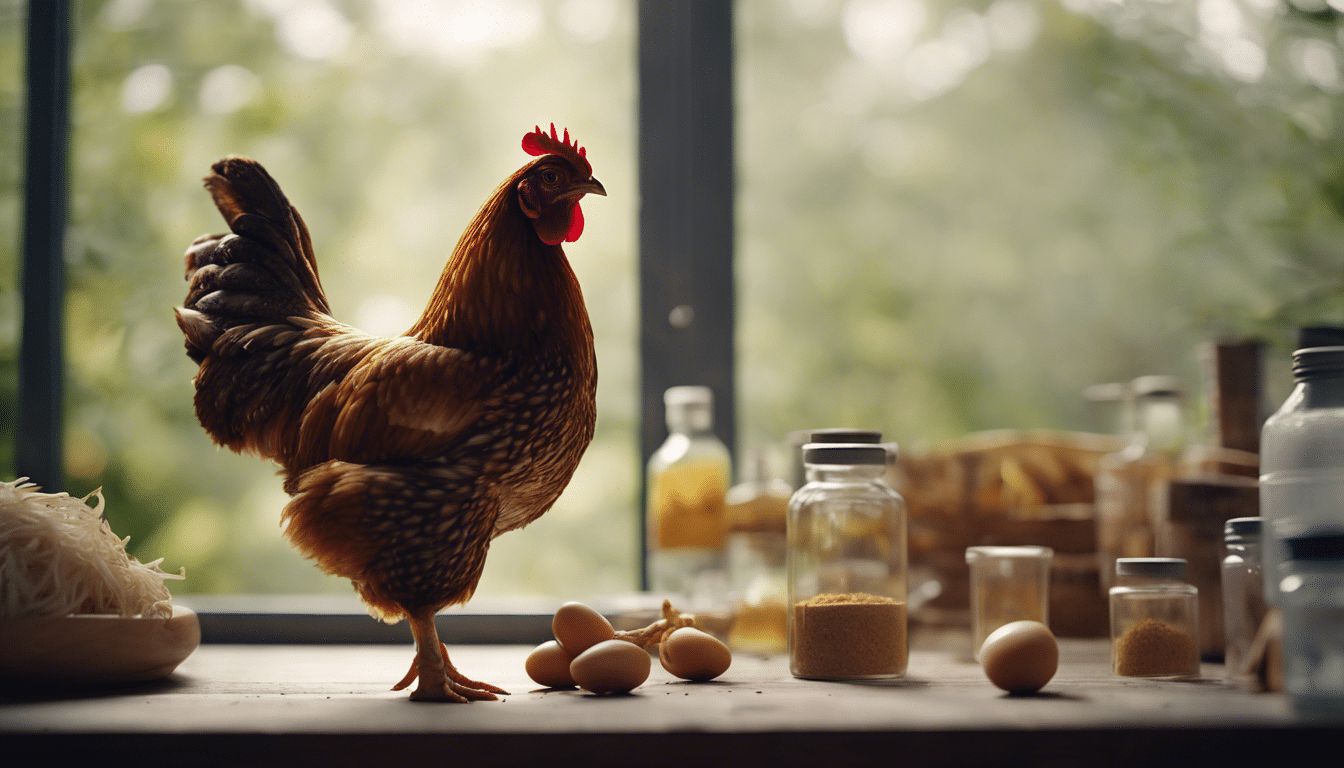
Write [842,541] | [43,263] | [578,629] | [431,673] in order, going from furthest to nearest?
[43,263] → [842,541] → [578,629] → [431,673]

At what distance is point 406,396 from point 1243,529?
0.83m

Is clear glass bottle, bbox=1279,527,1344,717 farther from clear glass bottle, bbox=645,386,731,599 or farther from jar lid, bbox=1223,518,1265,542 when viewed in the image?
clear glass bottle, bbox=645,386,731,599

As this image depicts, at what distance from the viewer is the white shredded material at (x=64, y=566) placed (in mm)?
841

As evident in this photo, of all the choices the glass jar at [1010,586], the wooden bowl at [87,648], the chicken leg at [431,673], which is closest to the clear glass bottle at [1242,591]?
the glass jar at [1010,586]

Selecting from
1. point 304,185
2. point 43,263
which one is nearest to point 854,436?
point 304,185

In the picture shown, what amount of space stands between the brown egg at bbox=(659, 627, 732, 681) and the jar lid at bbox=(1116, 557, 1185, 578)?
440 millimetres

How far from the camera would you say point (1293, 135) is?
1535mm

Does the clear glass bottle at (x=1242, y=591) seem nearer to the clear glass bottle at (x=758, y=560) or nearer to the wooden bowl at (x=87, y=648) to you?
the clear glass bottle at (x=758, y=560)

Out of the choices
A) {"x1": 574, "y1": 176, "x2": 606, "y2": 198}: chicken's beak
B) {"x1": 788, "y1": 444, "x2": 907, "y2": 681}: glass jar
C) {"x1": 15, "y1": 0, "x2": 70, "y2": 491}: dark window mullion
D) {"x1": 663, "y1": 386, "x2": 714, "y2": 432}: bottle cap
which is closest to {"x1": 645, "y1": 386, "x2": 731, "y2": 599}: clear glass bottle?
{"x1": 663, "y1": 386, "x2": 714, "y2": 432}: bottle cap

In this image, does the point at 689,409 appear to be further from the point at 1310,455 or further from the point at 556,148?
the point at 1310,455

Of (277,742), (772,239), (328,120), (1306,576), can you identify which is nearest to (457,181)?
(328,120)

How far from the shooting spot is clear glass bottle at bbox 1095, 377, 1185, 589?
4.06ft

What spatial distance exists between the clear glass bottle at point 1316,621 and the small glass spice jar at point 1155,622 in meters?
0.25

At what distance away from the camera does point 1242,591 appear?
0.88 meters
